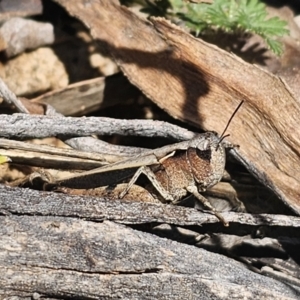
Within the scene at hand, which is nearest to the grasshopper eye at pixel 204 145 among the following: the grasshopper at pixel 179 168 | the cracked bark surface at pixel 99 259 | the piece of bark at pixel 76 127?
the grasshopper at pixel 179 168

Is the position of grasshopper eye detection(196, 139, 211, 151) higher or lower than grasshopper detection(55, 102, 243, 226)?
higher

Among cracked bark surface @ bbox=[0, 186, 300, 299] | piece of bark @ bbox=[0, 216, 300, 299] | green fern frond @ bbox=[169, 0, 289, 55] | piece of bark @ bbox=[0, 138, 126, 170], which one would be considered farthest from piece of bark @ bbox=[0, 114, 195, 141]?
green fern frond @ bbox=[169, 0, 289, 55]

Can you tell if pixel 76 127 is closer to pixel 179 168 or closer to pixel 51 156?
pixel 51 156

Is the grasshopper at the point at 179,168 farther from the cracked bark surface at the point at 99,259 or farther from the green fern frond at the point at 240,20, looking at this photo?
the green fern frond at the point at 240,20

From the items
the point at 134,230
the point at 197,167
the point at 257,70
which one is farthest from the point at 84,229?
the point at 257,70

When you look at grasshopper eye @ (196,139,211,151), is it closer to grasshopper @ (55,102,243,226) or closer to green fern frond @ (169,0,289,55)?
grasshopper @ (55,102,243,226)

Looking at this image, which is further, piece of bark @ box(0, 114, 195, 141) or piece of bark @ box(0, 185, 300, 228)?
piece of bark @ box(0, 114, 195, 141)

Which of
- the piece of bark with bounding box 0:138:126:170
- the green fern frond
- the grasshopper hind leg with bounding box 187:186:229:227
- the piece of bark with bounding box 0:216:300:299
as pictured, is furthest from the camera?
the green fern frond
